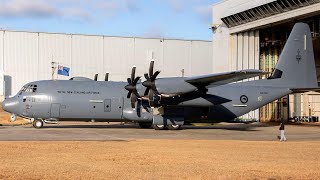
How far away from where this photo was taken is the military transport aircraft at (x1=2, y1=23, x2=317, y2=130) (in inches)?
1351

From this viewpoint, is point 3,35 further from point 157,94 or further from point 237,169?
point 237,169

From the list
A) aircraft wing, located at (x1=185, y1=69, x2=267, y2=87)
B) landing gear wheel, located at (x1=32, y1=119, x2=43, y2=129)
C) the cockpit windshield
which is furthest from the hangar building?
landing gear wheel, located at (x1=32, y1=119, x2=43, y2=129)

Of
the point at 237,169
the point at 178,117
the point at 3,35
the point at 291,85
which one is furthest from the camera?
the point at 3,35

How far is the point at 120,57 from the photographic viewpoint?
82.5 metres

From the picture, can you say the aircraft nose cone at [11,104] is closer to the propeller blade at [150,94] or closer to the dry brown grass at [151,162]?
the propeller blade at [150,94]

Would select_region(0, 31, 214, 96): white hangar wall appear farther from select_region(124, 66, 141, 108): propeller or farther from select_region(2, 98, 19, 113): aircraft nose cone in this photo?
select_region(2, 98, 19, 113): aircraft nose cone

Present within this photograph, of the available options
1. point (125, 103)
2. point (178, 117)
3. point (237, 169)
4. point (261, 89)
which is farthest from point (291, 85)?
point (237, 169)

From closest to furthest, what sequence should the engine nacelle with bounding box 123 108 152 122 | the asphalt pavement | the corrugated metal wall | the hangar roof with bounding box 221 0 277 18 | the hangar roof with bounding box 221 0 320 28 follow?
1. the asphalt pavement
2. the engine nacelle with bounding box 123 108 152 122
3. the hangar roof with bounding box 221 0 320 28
4. the hangar roof with bounding box 221 0 277 18
5. the corrugated metal wall

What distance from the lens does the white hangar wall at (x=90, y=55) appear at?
76.2 meters

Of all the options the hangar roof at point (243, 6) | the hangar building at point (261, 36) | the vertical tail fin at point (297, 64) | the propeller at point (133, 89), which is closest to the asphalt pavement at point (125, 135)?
the propeller at point (133, 89)

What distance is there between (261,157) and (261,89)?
21723 mm

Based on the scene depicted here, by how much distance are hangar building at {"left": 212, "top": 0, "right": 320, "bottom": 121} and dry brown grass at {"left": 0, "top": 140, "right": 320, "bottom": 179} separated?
1137 inches

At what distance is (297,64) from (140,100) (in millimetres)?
15342

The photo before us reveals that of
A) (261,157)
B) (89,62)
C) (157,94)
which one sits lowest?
(261,157)
